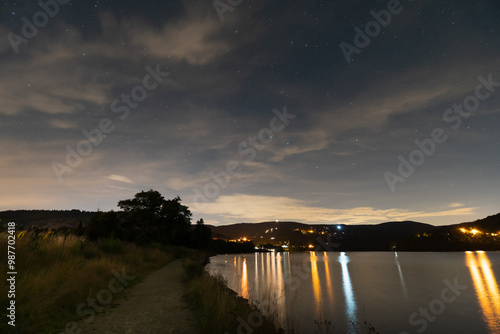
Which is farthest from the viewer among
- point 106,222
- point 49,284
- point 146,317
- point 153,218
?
point 153,218

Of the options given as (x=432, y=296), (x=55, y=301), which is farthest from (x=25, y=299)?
(x=432, y=296)

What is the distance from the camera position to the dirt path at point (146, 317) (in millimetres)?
6582

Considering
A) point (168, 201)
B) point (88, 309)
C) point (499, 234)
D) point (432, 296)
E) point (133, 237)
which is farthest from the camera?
point (499, 234)

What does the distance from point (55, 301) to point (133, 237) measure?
145 ft

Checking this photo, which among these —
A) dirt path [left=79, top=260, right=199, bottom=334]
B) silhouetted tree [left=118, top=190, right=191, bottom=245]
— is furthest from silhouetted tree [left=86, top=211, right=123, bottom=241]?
dirt path [left=79, top=260, right=199, bottom=334]

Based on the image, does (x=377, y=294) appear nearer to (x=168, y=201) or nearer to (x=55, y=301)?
(x=55, y=301)

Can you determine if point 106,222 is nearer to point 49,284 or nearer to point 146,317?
point 49,284

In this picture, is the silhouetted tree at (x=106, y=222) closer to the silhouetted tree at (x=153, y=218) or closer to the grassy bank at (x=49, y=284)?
the silhouetted tree at (x=153, y=218)

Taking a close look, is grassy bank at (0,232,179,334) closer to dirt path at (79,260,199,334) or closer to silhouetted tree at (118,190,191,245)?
dirt path at (79,260,199,334)

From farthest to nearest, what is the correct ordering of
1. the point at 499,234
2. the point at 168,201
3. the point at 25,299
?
the point at 499,234 < the point at 168,201 < the point at 25,299

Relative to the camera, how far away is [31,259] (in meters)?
8.70

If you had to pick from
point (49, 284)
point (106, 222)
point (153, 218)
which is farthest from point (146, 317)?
point (153, 218)

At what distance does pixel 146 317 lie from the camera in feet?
24.9

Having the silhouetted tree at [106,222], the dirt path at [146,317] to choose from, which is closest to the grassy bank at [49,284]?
the dirt path at [146,317]
